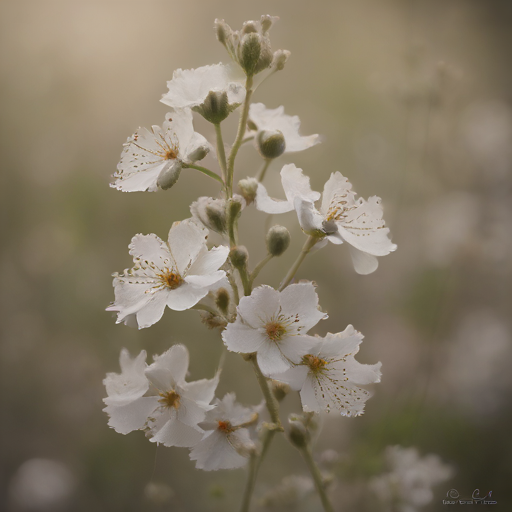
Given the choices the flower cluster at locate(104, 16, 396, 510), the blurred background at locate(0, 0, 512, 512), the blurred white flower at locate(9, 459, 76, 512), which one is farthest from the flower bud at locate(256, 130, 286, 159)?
the blurred white flower at locate(9, 459, 76, 512)

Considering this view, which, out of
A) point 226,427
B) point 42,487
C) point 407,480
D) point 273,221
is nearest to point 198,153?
point 226,427

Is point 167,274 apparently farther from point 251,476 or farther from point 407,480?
point 407,480

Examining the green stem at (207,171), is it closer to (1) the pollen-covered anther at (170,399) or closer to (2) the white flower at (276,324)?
(2) the white flower at (276,324)

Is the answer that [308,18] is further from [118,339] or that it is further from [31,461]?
[31,461]

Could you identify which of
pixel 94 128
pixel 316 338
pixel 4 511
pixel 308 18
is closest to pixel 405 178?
pixel 308 18

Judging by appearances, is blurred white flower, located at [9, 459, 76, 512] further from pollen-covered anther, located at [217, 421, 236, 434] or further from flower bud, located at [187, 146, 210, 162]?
flower bud, located at [187, 146, 210, 162]

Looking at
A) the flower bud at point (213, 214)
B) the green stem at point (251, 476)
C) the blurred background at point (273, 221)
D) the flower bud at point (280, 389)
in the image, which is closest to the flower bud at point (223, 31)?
the flower bud at point (213, 214)
